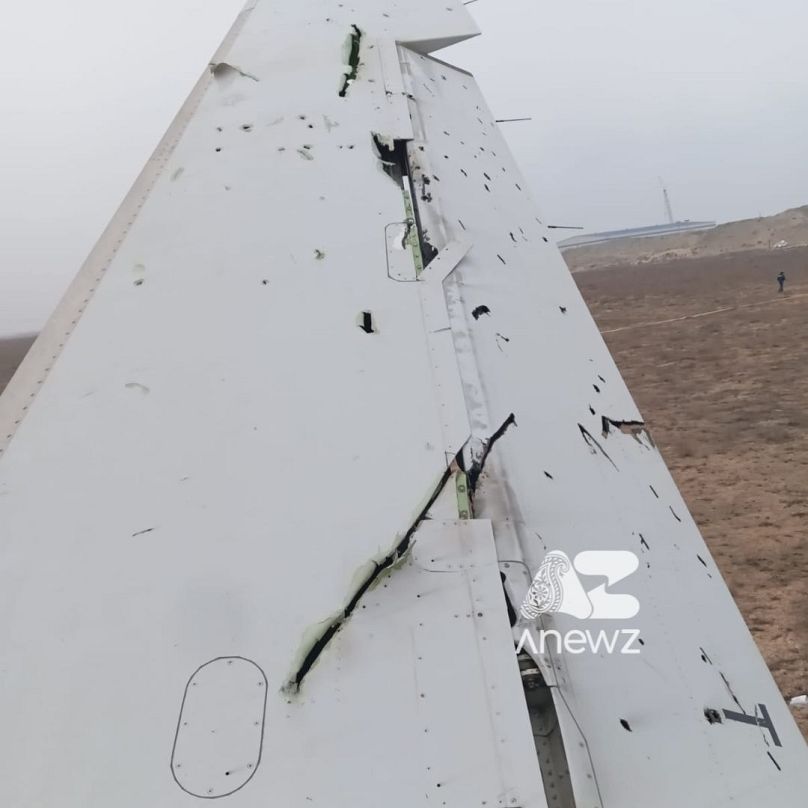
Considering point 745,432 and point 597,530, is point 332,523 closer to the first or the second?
point 597,530

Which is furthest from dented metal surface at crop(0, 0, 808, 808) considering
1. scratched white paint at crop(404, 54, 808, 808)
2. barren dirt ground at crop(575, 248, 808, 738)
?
barren dirt ground at crop(575, 248, 808, 738)

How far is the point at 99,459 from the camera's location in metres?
1.68

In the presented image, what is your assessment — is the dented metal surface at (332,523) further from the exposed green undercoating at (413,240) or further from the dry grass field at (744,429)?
the dry grass field at (744,429)

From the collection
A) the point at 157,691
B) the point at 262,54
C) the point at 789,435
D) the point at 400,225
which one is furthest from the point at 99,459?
the point at 789,435

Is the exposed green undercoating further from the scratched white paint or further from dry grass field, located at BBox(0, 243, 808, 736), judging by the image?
dry grass field, located at BBox(0, 243, 808, 736)

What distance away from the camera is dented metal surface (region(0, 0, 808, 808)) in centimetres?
121

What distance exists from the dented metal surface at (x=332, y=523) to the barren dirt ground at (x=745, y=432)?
2.44 meters

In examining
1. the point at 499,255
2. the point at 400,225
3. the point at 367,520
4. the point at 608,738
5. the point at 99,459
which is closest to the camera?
the point at 608,738

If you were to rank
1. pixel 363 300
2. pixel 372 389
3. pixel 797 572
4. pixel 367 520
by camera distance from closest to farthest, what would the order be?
pixel 367 520 → pixel 372 389 → pixel 363 300 → pixel 797 572

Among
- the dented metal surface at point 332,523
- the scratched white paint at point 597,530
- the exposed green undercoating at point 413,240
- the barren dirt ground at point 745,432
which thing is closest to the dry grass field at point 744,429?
the barren dirt ground at point 745,432

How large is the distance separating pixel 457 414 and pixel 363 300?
0.57 m

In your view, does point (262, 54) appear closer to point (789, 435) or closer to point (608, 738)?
point (608, 738)

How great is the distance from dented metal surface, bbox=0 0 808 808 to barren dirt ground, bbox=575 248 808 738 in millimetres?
2435

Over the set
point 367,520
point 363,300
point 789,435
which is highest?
point 363,300
